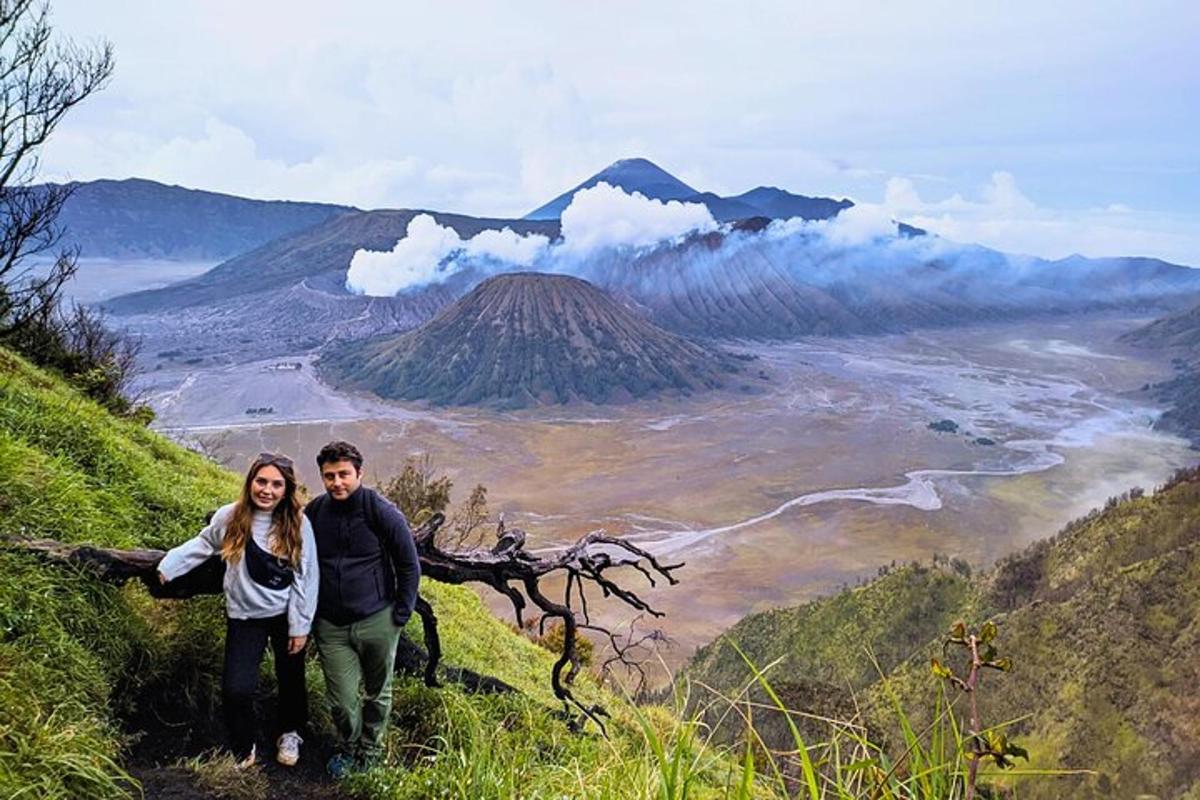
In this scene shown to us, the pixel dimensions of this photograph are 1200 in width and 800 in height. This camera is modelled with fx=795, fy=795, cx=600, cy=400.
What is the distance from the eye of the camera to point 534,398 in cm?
11769

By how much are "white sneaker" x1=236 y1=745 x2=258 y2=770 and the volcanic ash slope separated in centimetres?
11078

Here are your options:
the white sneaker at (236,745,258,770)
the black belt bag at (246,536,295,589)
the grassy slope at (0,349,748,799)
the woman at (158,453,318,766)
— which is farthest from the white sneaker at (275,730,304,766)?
the black belt bag at (246,536,295,589)

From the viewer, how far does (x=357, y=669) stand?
136 inches

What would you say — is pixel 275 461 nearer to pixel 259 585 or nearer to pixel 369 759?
pixel 259 585

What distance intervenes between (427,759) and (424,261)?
194339 millimetres

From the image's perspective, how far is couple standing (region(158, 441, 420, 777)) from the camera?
317 cm

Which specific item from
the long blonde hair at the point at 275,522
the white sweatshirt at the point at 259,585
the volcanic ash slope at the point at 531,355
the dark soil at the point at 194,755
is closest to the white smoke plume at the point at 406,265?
the volcanic ash slope at the point at 531,355

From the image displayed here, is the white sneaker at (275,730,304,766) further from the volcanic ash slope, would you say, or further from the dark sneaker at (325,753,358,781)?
the volcanic ash slope

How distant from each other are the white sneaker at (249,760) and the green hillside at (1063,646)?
54.2ft

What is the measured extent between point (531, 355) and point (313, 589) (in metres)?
126

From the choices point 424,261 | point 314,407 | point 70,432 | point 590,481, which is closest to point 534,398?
point 314,407

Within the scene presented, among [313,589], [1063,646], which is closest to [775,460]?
[1063,646]

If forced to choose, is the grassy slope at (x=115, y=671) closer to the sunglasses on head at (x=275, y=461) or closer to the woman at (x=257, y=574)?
the woman at (x=257, y=574)

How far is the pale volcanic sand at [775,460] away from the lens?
188ft
